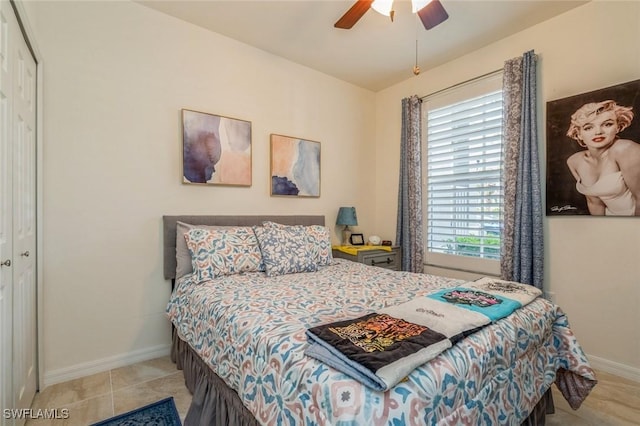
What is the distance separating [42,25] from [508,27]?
12.0ft

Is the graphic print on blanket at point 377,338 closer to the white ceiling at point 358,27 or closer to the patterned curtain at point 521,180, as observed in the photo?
the patterned curtain at point 521,180

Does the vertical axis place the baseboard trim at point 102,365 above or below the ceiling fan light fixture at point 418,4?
below

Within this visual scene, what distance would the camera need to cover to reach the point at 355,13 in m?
2.03

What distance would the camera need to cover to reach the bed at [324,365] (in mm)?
911

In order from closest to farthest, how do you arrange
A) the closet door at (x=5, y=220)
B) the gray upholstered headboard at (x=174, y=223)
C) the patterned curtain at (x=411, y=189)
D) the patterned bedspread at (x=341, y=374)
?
the patterned bedspread at (x=341, y=374) < the closet door at (x=5, y=220) < the gray upholstered headboard at (x=174, y=223) < the patterned curtain at (x=411, y=189)

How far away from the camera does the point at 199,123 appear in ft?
8.59

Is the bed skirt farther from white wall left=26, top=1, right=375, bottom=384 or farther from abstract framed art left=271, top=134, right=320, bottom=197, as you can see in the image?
abstract framed art left=271, top=134, right=320, bottom=197

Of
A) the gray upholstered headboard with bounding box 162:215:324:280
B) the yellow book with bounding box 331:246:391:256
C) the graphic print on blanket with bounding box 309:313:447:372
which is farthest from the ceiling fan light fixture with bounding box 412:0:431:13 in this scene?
the yellow book with bounding box 331:246:391:256

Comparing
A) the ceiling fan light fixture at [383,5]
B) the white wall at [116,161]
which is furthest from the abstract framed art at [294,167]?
the ceiling fan light fixture at [383,5]

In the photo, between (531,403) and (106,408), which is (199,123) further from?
(531,403)

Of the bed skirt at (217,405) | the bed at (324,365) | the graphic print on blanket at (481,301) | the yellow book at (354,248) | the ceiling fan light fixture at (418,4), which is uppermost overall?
the ceiling fan light fixture at (418,4)

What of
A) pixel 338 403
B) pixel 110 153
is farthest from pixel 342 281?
pixel 110 153

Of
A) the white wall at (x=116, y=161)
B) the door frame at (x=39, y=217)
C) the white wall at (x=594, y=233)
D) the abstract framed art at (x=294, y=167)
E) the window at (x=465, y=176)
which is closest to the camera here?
the door frame at (x=39, y=217)

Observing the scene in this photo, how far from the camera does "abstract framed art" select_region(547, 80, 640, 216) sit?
217 centimetres
